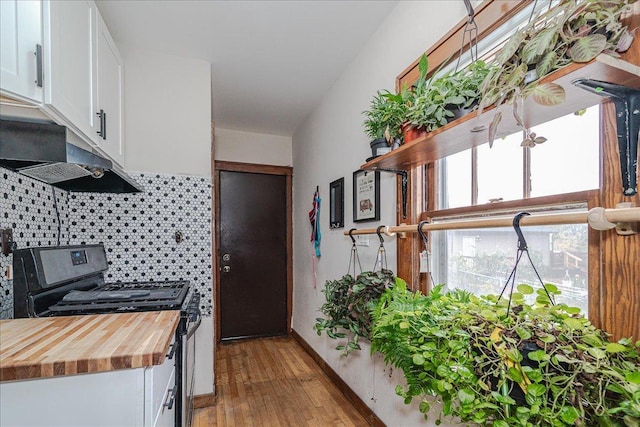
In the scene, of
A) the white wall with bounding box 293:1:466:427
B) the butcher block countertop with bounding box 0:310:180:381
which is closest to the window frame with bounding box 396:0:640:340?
the white wall with bounding box 293:1:466:427

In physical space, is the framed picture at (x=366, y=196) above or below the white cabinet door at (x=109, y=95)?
below

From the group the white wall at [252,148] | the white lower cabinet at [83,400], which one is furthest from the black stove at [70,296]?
the white wall at [252,148]

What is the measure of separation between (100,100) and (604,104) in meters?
2.11

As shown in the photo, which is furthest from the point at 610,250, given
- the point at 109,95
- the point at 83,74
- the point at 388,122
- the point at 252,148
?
the point at 252,148

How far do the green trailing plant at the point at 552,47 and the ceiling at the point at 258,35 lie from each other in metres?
1.22

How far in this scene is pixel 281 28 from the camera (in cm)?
199

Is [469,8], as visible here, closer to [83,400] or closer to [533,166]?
[533,166]

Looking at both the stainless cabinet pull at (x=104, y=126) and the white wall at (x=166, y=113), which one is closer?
the stainless cabinet pull at (x=104, y=126)

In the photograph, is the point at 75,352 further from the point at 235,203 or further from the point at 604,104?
the point at 235,203

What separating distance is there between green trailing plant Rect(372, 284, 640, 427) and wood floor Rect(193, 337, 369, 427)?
146cm

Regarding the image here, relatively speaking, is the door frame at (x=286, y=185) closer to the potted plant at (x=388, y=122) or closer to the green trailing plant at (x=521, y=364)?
the potted plant at (x=388, y=122)

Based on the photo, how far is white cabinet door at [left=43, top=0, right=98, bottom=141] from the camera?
1.14 meters

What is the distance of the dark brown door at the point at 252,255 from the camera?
371 centimetres

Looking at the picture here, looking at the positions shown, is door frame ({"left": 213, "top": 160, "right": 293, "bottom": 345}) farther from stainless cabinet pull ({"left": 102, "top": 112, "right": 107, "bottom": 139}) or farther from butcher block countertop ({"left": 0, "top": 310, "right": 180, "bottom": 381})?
butcher block countertop ({"left": 0, "top": 310, "right": 180, "bottom": 381})
